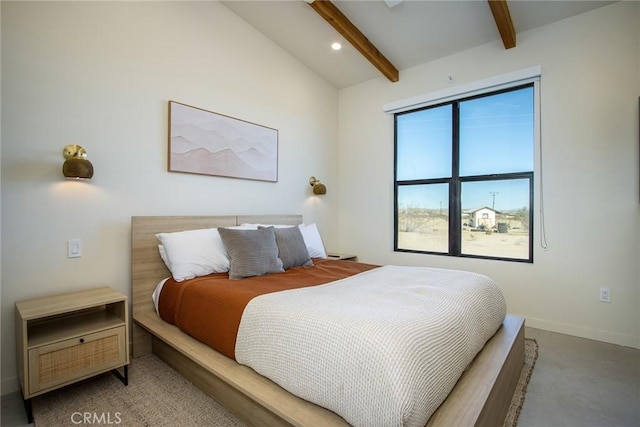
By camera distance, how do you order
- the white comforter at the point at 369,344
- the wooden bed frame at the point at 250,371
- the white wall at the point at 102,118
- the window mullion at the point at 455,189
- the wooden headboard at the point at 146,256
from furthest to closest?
the window mullion at the point at 455,189, the wooden headboard at the point at 146,256, the white wall at the point at 102,118, the wooden bed frame at the point at 250,371, the white comforter at the point at 369,344

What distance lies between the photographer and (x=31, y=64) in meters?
1.99

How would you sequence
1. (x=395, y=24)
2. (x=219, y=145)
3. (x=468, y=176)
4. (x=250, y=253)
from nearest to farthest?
(x=250, y=253) < (x=219, y=145) < (x=395, y=24) < (x=468, y=176)

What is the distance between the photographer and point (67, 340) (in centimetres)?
173

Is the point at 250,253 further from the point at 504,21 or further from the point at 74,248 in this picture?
the point at 504,21

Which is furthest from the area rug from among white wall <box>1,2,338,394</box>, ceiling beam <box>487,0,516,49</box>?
ceiling beam <box>487,0,516,49</box>

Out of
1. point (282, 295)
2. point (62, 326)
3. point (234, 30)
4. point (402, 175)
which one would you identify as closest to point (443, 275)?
point (282, 295)

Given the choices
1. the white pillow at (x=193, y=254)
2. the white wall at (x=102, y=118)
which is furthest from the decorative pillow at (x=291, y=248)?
the white wall at (x=102, y=118)

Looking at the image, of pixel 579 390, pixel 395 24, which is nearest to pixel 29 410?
pixel 579 390

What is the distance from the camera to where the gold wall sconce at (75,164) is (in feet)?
6.50

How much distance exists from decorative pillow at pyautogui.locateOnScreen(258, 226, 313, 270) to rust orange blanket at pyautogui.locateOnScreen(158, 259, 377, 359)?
0.61 ft

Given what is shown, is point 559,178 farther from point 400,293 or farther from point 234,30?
point 234,30

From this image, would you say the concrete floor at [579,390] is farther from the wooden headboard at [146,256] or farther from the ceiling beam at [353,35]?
the ceiling beam at [353,35]

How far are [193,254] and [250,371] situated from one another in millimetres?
1149

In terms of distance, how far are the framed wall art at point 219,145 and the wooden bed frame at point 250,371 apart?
1.74 feet
